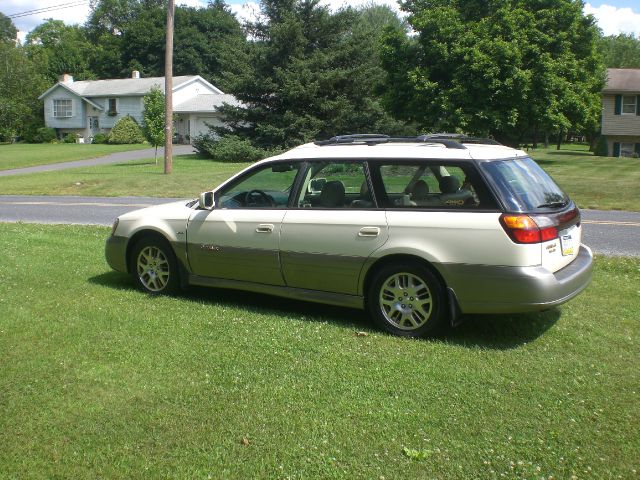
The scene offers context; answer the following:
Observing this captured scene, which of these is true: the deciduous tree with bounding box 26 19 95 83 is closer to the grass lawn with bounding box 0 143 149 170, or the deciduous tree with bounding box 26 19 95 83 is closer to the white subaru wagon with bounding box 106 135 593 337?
the grass lawn with bounding box 0 143 149 170

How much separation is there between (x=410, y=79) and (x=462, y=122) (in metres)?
3.72

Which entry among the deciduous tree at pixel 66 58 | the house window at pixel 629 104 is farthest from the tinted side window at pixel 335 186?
the deciduous tree at pixel 66 58

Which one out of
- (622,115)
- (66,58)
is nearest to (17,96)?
(66,58)

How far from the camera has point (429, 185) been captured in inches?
239

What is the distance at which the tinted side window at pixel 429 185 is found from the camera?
5.72 m

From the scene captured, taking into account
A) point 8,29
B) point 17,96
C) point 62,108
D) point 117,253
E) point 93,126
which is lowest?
point 117,253

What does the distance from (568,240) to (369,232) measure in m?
1.74

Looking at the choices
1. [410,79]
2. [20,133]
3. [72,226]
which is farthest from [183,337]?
[20,133]

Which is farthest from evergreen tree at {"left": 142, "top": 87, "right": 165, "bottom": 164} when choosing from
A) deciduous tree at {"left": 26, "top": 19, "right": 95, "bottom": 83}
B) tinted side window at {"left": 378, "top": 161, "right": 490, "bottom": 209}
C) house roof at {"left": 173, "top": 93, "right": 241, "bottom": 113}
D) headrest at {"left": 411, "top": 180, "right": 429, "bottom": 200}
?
deciduous tree at {"left": 26, "top": 19, "right": 95, "bottom": 83}

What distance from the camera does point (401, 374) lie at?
4.95m

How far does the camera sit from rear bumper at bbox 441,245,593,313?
539cm

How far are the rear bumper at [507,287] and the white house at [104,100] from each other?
59228 mm

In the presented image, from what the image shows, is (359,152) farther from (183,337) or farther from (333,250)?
(183,337)

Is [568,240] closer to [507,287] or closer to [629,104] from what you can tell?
[507,287]
